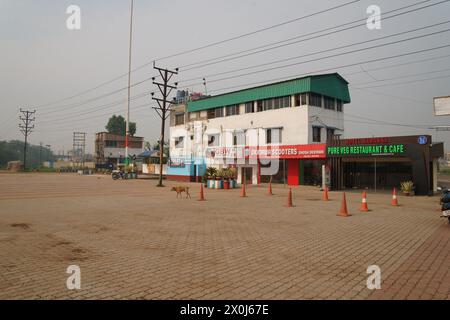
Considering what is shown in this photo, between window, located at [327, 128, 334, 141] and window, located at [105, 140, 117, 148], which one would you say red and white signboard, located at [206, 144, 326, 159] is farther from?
window, located at [105, 140, 117, 148]

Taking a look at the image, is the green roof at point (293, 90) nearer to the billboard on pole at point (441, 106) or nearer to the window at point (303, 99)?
the window at point (303, 99)

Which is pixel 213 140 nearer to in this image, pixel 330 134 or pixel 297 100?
pixel 297 100

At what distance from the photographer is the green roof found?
110 ft

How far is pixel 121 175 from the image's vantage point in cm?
4331

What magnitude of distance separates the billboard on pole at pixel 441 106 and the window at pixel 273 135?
15145 mm

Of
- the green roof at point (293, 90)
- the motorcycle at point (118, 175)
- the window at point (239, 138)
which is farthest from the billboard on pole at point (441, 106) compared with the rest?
the motorcycle at point (118, 175)

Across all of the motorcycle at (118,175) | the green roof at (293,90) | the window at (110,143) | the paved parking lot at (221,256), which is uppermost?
the green roof at (293,90)

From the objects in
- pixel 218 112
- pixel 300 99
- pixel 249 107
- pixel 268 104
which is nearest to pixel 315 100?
pixel 300 99

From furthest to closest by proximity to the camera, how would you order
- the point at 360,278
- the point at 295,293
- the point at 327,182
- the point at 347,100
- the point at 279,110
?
1. the point at 347,100
2. the point at 279,110
3. the point at 327,182
4. the point at 360,278
5. the point at 295,293

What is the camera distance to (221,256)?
681cm

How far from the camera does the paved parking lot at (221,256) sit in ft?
15.9

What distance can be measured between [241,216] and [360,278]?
7242 mm
